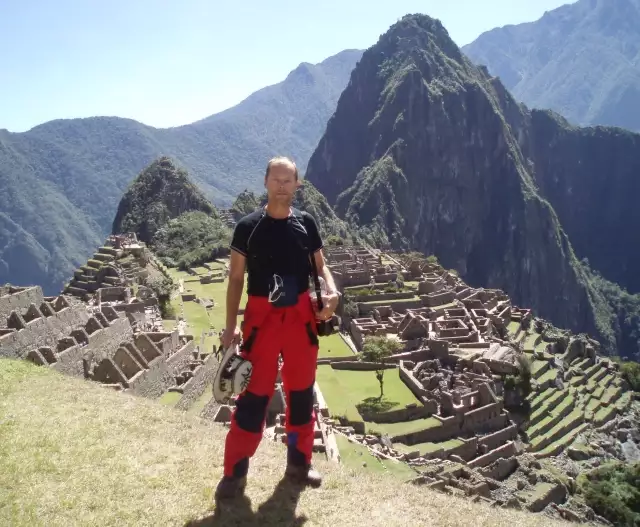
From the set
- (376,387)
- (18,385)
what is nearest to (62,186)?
(376,387)

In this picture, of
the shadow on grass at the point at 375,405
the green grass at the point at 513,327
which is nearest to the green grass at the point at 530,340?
the green grass at the point at 513,327

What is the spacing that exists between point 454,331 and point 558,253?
282 ft

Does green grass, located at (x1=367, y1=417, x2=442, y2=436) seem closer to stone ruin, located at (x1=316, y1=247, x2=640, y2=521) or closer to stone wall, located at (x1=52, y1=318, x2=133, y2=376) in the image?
stone ruin, located at (x1=316, y1=247, x2=640, y2=521)

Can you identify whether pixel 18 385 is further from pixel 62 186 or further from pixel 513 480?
pixel 62 186

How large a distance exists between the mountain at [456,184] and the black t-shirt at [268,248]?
81.7 meters

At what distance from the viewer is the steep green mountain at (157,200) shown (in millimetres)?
66000

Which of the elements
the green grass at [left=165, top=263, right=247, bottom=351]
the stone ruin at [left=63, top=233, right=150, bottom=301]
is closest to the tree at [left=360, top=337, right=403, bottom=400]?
the green grass at [left=165, top=263, right=247, bottom=351]

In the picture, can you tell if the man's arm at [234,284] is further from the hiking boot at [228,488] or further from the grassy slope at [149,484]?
the grassy slope at [149,484]

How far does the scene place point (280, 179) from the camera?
14.4ft

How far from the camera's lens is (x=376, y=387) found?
21109mm

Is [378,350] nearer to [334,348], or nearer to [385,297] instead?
[334,348]

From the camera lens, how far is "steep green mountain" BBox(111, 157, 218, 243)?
66.0 meters

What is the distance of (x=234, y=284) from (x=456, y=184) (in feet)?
365

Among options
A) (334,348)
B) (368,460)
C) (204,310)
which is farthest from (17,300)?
(204,310)
